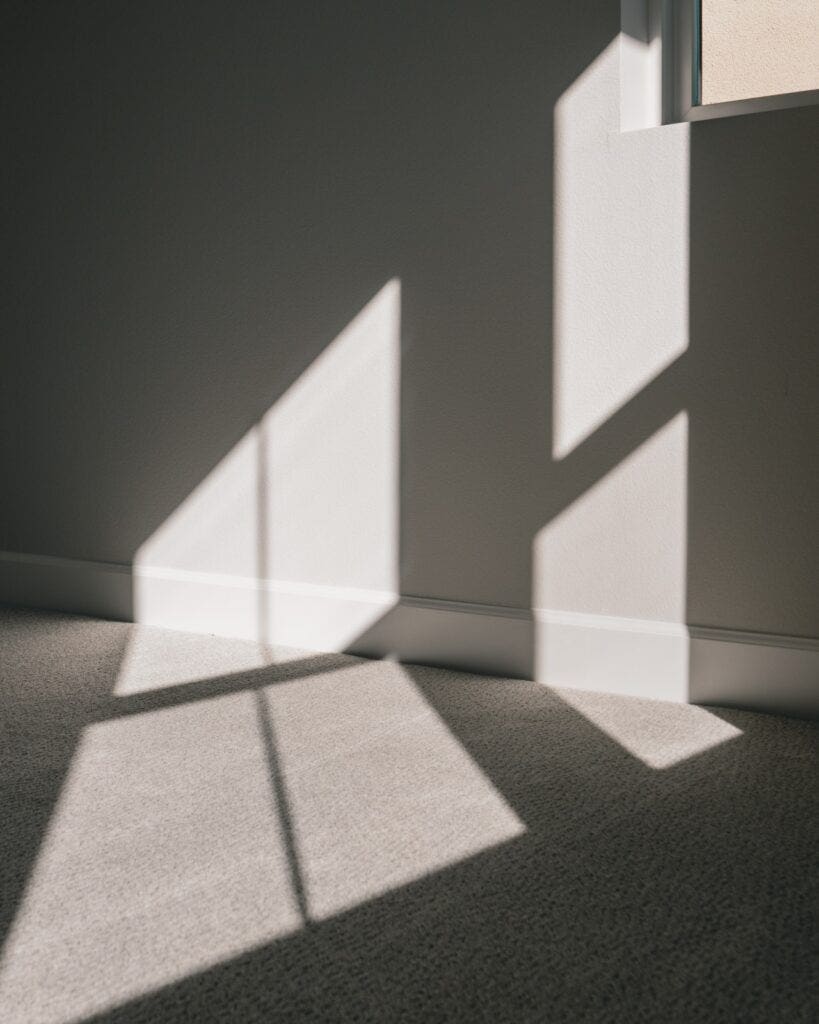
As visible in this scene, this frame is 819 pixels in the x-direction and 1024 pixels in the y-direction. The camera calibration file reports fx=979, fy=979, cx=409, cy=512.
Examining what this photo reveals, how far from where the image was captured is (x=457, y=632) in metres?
2.54

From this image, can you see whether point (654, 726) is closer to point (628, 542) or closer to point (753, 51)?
point (628, 542)

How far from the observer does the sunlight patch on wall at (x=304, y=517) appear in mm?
2639

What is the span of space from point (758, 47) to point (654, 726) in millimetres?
1511

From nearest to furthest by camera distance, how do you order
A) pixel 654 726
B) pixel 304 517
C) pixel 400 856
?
pixel 400 856
pixel 654 726
pixel 304 517

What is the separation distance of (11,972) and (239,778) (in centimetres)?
65

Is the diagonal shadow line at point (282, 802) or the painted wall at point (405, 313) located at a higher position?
the painted wall at point (405, 313)

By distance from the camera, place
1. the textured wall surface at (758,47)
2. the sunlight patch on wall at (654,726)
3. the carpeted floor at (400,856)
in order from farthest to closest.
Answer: the textured wall surface at (758,47)
the sunlight patch on wall at (654,726)
the carpeted floor at (400,856)

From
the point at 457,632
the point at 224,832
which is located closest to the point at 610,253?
the point at 457,632

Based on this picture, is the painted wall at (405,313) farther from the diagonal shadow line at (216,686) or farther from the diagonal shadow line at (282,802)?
the diagonal shadow line at (282,802)

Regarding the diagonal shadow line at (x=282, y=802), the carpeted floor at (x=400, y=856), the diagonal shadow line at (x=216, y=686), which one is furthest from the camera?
the diagonal shadow line at (x=216, y=686)

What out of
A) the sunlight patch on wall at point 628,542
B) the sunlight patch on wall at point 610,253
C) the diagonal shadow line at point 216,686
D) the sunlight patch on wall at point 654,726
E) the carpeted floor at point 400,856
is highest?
the sunlight patch on wall at point 610,253

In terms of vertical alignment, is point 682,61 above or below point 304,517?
above

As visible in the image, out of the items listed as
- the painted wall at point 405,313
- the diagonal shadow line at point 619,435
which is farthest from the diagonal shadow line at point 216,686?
the diagonal shadow line at point 619,435

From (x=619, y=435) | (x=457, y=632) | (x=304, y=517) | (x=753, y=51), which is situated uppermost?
(x=753, y=51)
